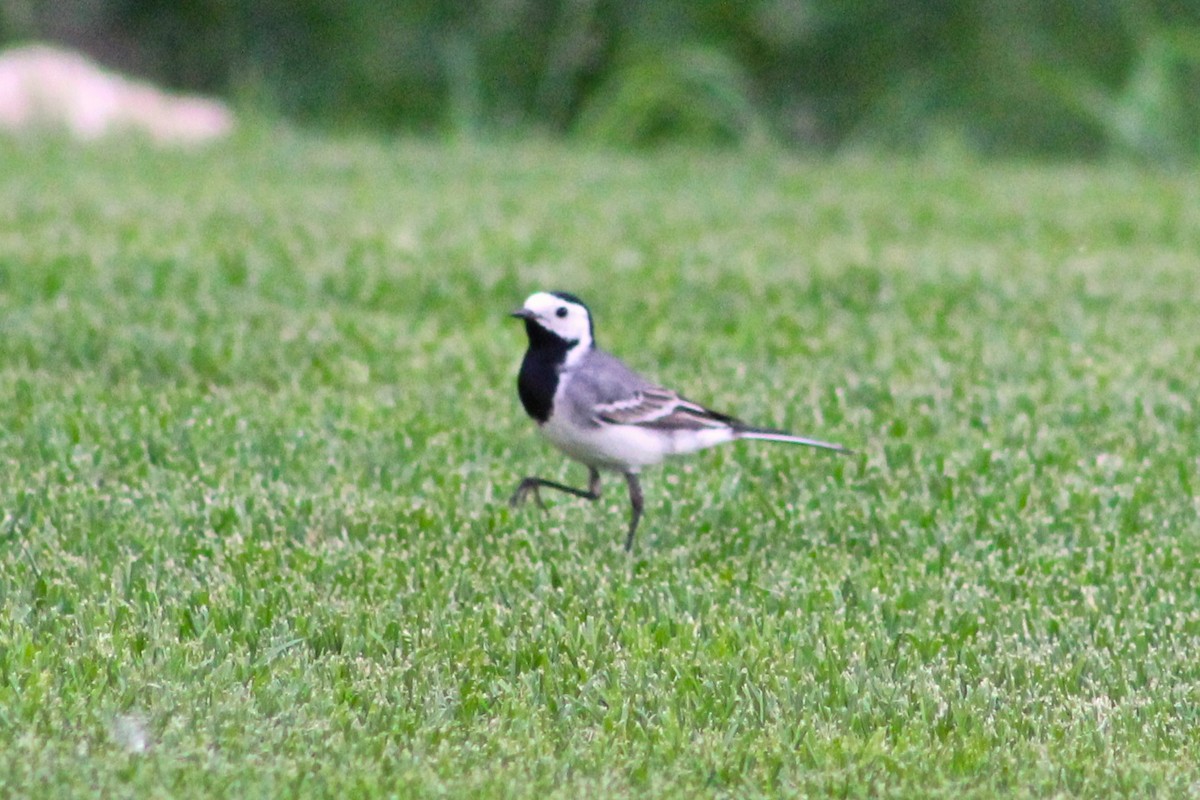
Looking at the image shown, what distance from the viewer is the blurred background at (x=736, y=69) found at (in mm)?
15898

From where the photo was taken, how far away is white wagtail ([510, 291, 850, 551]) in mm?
5887

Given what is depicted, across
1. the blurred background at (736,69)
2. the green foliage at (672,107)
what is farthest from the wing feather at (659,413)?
the green foliage at (672,107)

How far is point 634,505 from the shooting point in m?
6.03

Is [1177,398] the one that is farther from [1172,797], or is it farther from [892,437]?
[1172,797]

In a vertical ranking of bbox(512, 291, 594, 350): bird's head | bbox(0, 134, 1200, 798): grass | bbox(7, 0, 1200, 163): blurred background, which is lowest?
bbox(0, 134, 1200, 798): grass

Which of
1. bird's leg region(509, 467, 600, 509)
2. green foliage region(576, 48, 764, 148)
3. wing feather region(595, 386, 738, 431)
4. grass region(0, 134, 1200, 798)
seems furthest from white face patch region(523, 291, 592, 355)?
green foliage region(576, 48, 764, 148)

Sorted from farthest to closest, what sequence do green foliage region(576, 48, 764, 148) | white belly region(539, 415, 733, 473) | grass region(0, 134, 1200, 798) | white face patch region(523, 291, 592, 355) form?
green foliage region(576, 48, 764, 148)
white face patch region(523, 291, 592, 355)
white belly region(539, 415, 733, 473)
grass region(0, 134, 1200, 798)

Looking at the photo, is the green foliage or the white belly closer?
the white belly

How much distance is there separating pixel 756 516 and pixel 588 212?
5.80m

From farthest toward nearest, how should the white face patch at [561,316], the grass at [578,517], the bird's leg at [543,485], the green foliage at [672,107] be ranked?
the green foliage at [672,107], the bird's leg at [543,485], the white face patch at [561,316], the grass at [578,517]

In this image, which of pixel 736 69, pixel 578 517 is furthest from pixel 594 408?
pixel 736 69

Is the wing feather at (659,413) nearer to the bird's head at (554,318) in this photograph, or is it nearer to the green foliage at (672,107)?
the bird's head at (554,318)

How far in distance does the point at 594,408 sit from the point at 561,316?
0.36m

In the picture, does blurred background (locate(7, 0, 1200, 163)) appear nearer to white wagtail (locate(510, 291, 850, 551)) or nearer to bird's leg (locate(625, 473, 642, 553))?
white wagtail (locate(510, 291, 850, 551))
